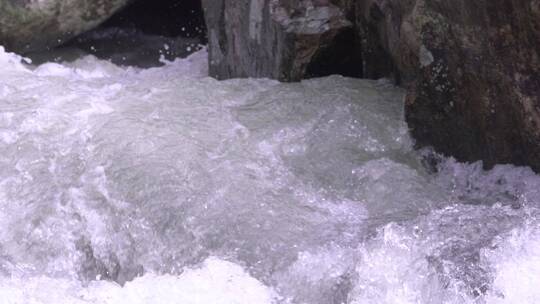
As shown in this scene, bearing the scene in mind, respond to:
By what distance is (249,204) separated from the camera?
307 cm

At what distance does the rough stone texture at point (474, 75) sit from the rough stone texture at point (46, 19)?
3110 mm

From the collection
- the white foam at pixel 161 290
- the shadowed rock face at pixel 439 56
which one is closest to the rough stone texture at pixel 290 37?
the shadowed rock face at pixel 439 56

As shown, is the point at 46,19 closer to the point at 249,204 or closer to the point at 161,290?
the point at 249,204

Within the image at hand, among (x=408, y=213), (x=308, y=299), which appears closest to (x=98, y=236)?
(x=308, y=299)

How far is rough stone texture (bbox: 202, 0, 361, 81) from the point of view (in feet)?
13.9

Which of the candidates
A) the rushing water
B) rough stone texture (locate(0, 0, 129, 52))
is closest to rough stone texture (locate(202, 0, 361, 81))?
the rushing water

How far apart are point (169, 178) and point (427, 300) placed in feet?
4.11

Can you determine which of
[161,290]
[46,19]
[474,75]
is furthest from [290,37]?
[46,19]

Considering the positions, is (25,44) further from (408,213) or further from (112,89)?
(408,213)

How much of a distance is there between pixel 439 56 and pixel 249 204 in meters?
1.04

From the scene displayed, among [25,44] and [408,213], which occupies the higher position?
[408,213]

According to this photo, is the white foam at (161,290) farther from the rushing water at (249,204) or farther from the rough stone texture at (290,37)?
the rough stone texture at (290,37)

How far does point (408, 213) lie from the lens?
9.73 ft

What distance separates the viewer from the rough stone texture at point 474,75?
300 cm
